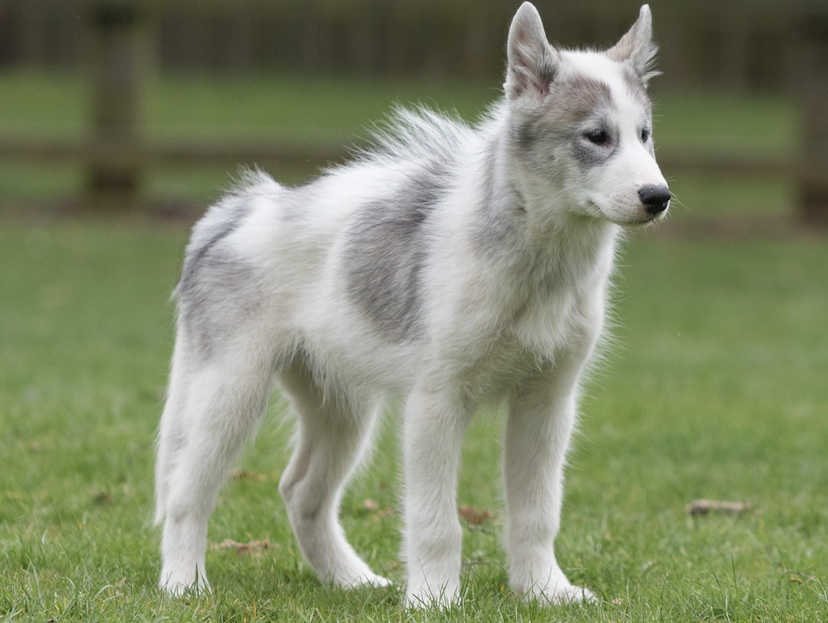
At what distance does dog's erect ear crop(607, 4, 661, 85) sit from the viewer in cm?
458

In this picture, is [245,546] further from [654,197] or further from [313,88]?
[313,88]

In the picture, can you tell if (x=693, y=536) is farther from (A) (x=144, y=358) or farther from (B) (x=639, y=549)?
(A) (x=144, y=358)

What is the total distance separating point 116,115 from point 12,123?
7375 millimetres

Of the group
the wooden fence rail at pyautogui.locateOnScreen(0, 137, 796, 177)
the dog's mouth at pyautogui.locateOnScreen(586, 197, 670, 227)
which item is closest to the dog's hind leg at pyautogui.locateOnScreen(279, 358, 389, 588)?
the dog's mouth at pyautogui.locateOnScreen(586, 197, 670, 227)

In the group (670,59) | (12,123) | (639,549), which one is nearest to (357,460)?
Answer: (639,549)

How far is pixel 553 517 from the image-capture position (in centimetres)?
477

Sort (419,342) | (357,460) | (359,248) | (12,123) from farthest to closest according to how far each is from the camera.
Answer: (12,123) < (357,460) < (359,248) < (419,342)

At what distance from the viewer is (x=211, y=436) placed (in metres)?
4.86

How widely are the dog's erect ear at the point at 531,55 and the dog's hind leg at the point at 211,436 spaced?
1370 mm

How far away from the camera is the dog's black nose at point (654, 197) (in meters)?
4.06

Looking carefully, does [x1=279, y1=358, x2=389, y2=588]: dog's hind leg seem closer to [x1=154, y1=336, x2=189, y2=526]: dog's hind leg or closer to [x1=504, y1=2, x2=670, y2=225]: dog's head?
[x1=154, y1=336, x2=189, y2=526]: dog's hind leg

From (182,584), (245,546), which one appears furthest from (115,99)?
(182,584)

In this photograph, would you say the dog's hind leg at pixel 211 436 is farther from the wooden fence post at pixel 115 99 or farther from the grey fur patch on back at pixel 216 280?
the wooden fence post at pixel 115 99

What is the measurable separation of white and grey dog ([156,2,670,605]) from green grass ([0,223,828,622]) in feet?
0.89
